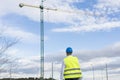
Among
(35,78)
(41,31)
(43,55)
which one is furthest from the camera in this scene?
(35,78)

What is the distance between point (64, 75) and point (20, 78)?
53.9m

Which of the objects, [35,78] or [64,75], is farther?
[35,78]

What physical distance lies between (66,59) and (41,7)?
46.9m

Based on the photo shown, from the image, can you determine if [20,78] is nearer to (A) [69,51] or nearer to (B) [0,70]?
(B) [0,70]

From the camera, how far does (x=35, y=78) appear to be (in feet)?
215

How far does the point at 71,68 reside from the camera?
12938mm

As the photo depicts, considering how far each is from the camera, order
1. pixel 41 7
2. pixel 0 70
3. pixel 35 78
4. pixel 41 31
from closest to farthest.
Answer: pixel 0 70 < pixel 41 31 < pixel 41 7 < pixel 35 78

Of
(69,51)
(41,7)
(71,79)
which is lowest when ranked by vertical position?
(71,79)

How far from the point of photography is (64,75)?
42.5ft

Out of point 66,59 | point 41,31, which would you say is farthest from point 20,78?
point 66,59

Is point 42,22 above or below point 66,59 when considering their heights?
above

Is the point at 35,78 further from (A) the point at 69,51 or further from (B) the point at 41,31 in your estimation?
(A) the point at 69,51

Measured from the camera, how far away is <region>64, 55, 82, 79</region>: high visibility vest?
1285cm

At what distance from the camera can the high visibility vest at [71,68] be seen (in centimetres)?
1285
